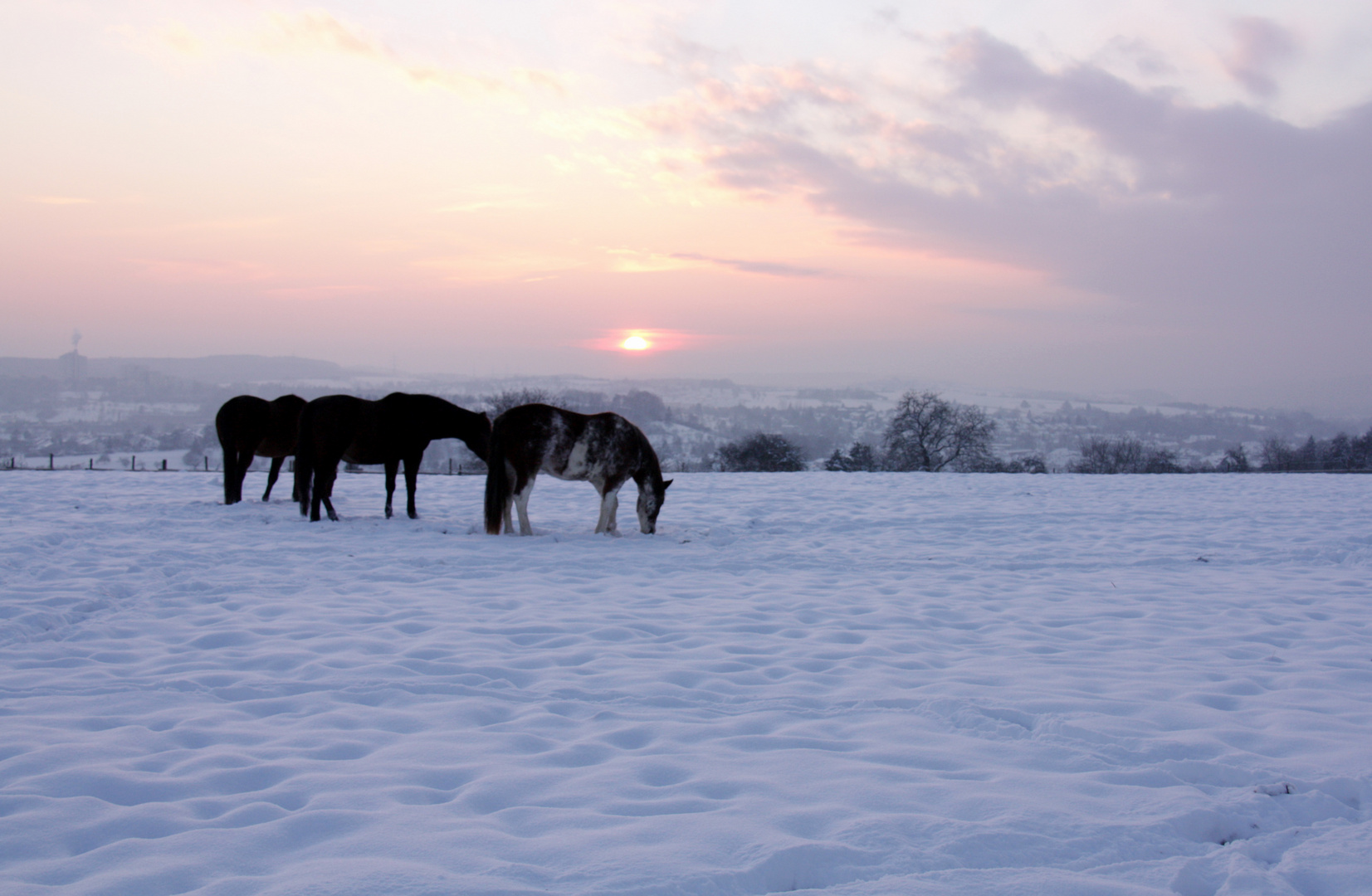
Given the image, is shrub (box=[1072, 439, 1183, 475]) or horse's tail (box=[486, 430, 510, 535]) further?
shrub (box=[1072, 439, 1183, 475])

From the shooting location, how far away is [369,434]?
11172 millimetres

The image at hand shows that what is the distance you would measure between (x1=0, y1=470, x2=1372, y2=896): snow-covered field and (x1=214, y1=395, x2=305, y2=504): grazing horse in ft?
11.2

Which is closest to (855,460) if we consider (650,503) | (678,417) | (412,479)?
(650,503)

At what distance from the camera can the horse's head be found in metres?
10.5

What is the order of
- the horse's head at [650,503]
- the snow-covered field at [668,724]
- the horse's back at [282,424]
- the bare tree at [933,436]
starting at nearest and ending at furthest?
the snow-covered field at [668,724] < the horse's head at [650,503] < the horse's back at [282,424] < the bare tree at [933,436]

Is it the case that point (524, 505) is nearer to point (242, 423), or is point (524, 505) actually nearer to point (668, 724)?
point (242, 423)

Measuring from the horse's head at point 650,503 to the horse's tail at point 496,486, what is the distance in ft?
6.09

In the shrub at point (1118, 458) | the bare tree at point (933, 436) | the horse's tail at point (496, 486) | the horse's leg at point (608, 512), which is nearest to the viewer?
the horse's tail at point (496, 486)

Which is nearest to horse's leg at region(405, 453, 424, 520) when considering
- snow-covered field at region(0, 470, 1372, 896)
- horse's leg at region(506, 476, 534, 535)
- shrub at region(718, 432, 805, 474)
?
horse's leg at region(506, 476, 534, 535)

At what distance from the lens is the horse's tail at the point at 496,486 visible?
991cm

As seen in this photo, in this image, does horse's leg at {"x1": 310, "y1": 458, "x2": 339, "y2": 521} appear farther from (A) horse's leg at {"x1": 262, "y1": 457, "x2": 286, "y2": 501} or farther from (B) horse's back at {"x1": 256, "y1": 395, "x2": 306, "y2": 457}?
(A) horse's leg at {"x1": 262, "y1": 457, "x2": 286, "y2": 501}

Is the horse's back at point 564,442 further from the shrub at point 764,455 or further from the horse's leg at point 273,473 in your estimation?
the shrub at point 764,455

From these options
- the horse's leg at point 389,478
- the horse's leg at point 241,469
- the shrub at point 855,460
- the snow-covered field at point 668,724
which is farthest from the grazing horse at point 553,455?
the shrub at point 855,460

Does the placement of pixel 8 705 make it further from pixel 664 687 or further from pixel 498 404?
pixel 498 404
